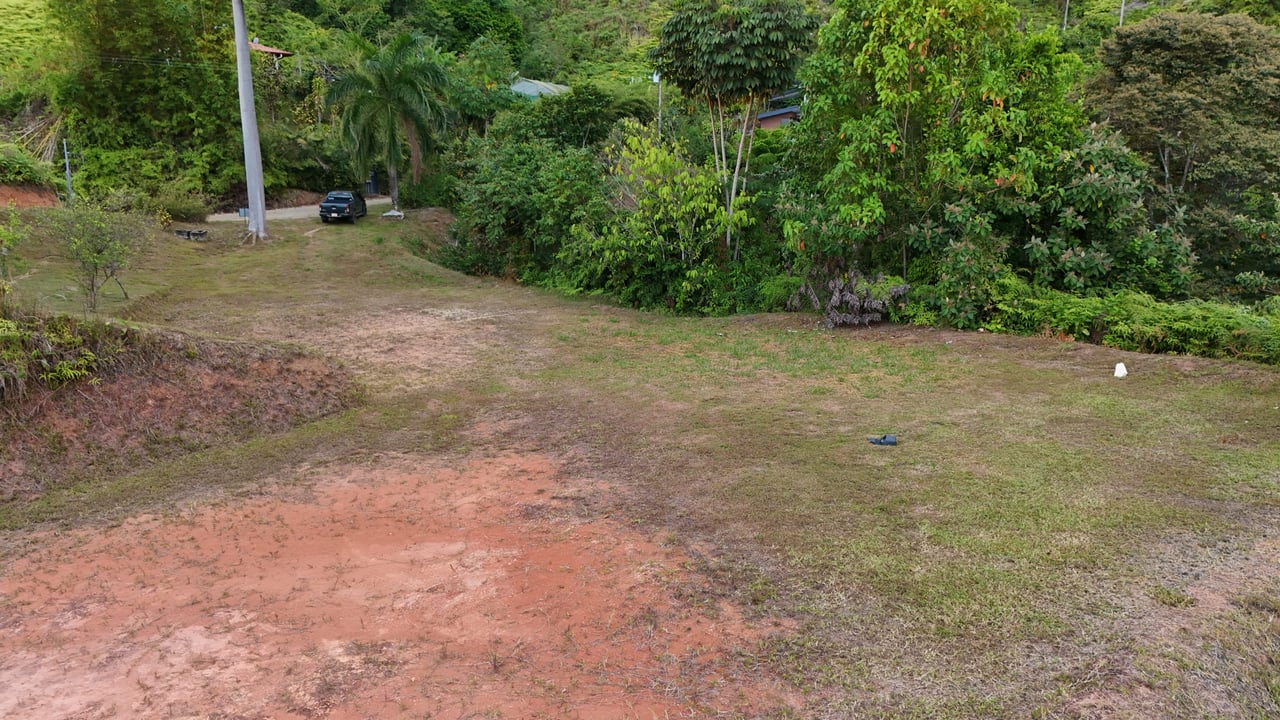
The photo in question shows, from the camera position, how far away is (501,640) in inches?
169

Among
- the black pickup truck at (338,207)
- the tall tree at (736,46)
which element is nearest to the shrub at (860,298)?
the tall tree at (736,46)

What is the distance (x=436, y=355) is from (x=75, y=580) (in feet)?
21.8

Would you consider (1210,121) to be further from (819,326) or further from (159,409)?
(159,409)

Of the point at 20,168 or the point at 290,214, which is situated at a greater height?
the point at 20,168

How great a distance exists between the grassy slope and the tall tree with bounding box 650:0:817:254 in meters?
5.01

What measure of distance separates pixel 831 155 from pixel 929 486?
880cm

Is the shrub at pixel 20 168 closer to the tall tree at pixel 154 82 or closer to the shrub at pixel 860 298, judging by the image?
the tall tree at pixel 154 82

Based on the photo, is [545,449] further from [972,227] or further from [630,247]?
[630,247]

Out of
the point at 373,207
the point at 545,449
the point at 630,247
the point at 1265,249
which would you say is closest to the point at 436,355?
the point at 545,449

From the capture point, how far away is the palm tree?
24.1m

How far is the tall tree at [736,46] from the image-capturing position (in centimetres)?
1441

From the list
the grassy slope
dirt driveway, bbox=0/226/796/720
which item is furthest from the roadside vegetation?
dirt driveway, bbox=0/226/796/720

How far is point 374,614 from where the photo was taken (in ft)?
15.1

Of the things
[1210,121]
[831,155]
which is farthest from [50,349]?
[1210,121]
